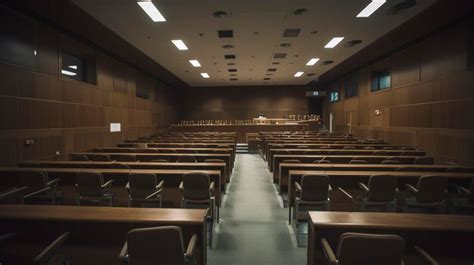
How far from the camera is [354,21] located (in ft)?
24.2

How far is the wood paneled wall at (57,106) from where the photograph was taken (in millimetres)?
6293

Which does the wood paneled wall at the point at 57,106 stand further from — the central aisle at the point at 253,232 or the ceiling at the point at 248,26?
the central aisle at the point at 253,232

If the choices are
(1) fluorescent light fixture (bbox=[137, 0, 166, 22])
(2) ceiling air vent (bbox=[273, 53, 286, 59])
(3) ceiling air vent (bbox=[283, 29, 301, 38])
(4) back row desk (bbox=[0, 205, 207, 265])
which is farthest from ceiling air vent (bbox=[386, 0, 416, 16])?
(4) back row desk (bbox=[0, 205, 207, 265])

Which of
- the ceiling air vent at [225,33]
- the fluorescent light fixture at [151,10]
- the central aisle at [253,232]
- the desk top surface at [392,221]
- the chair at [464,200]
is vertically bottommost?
the central aisle at [253,232]

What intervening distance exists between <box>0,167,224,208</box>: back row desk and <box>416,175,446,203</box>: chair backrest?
Result: 9.59ft

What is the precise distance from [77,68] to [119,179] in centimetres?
681

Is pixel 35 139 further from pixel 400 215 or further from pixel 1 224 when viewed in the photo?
pixel 400 215

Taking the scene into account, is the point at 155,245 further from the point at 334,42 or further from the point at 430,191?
the point at 334,42

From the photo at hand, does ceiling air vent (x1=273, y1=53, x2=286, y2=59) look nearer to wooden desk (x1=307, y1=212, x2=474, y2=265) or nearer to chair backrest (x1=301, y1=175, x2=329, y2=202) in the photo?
chair backrest (x1=301, y1=175, x2=329, y2=202)

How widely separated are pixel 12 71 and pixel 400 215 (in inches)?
318

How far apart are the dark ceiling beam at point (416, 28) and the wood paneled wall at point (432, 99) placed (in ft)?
0.85

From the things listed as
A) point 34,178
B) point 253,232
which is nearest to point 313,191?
point 253,232

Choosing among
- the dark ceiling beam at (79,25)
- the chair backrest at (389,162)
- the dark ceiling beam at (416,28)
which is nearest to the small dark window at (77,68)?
the dark ceiling beam at (79,25)

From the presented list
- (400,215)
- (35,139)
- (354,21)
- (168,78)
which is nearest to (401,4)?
(354,21)
